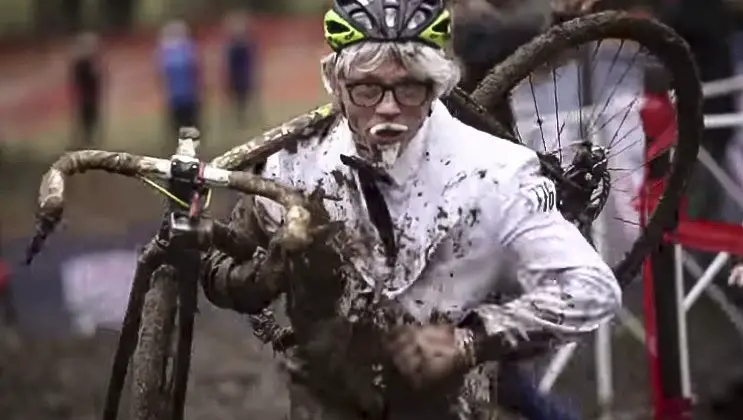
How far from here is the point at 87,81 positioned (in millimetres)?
1673

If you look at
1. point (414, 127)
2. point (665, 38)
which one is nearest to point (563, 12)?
point (665, 38)

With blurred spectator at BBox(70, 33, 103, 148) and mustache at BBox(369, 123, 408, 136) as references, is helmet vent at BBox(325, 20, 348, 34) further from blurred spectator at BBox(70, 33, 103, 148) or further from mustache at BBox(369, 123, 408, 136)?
blurred spectator at BBox(70, 33, 103, 148)

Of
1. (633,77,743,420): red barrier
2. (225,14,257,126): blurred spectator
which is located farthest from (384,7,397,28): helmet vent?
(225,14,257,126): blurred spectator

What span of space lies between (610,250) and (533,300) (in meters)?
0.21

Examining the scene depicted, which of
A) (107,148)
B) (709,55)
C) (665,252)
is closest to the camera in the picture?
(665,252)

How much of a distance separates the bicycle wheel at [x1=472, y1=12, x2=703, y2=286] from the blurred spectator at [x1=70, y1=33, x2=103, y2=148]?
92 centimetres

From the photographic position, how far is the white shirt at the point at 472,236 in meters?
0.60

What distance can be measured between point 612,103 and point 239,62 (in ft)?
3.02

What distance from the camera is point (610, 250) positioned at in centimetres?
79

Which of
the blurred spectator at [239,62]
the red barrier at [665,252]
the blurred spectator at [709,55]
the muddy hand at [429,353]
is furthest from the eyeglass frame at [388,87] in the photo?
the blurred spectator at [239,62]

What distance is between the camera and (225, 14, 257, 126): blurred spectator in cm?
162

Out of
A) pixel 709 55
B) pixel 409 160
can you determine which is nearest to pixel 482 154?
pixel 409 160

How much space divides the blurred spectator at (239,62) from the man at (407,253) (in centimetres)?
98

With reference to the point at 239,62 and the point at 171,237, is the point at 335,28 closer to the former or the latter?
the point at 171,237
